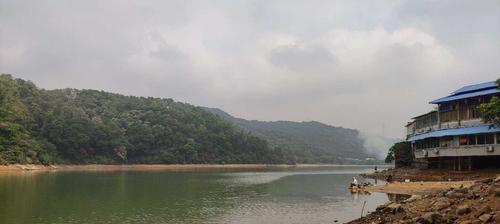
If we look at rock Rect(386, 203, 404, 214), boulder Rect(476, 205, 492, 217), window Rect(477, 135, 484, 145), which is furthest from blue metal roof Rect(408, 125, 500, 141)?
boulder Rect(476, 205, 492, 217)

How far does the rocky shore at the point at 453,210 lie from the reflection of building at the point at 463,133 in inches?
1006

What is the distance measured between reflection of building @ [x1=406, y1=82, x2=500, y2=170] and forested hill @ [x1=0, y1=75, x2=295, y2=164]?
73.0 m

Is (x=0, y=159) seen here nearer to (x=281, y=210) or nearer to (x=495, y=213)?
(x=281, y=210)

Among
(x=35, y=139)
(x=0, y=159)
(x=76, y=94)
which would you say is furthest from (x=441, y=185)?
(x=76, y=94)

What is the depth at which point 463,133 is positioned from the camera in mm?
46344

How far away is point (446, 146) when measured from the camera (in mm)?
49781

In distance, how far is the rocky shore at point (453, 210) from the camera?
1605 centimetres

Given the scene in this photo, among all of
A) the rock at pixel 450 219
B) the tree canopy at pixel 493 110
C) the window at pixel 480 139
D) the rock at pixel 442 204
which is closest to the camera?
the rock at pixel 450 219

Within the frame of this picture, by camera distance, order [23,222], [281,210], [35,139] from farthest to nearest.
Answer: [35,139] → [281,210] → [23,222]

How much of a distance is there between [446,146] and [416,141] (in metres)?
10.8

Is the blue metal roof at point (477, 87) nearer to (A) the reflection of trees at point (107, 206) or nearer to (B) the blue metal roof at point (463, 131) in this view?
(B) the blue metal roof at point (463, 131)

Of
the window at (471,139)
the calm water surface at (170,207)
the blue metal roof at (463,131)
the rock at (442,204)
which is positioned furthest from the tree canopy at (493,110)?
the rock at (442,204)

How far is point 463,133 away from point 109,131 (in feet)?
323

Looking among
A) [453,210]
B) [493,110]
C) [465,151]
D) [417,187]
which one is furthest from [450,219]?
[465,151]
